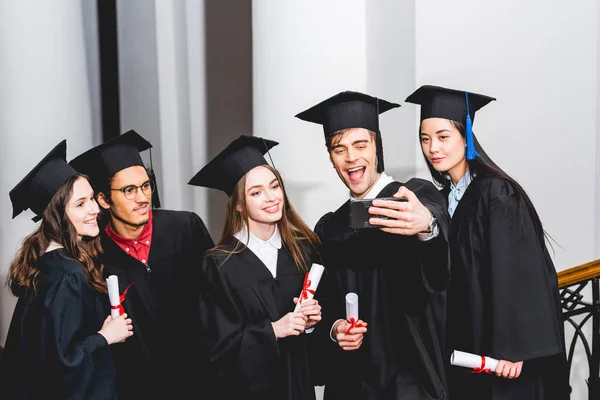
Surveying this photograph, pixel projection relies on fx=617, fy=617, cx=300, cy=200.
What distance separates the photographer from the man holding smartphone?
8.30 feet

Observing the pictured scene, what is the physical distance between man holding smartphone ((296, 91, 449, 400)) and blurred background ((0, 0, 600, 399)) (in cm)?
93

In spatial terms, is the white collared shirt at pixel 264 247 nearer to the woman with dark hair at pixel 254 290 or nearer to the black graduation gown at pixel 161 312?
the woman with dark hair at pixel 254 290

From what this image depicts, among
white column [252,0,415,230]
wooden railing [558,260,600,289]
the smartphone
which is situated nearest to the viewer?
the smartphone

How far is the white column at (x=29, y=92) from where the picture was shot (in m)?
3.88

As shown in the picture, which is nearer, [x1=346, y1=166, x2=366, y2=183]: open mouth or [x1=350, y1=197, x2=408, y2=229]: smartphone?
[x1=350, y1=197, x2=408, y2=229]: smartphone

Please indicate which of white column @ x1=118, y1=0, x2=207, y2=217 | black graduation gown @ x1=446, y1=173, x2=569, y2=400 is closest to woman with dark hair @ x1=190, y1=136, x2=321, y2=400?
black graduation gown @ x1=446, y1=173, x2=569, y2=400

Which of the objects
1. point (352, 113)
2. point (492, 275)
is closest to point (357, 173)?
point (352, 113)

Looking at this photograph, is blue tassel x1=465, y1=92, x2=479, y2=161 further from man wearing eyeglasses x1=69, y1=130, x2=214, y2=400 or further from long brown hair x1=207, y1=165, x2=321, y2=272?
man wearing eyeglasses x1=69, y1=130, x2=214, y2=400

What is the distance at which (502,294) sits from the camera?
8.61 feet

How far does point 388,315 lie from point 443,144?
815mm

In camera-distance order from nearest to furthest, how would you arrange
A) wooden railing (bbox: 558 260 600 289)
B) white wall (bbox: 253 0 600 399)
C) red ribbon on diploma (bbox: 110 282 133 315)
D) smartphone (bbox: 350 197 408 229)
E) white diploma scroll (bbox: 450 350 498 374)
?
smartphone (bbox: 350 197 408 229) < white diploma scroll (bbox: 450 350 498 374) < red ribbon on diploma (bbox: 110 282 133 315) < wooden railing (bbox: 558 260 600 289) < white wall (bbox: 253 0 600 399)

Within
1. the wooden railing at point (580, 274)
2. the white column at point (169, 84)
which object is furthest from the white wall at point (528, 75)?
the white column at point (169, 84)

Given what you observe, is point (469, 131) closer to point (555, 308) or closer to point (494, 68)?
point (555, 308)

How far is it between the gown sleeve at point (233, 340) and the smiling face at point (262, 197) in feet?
0.90
